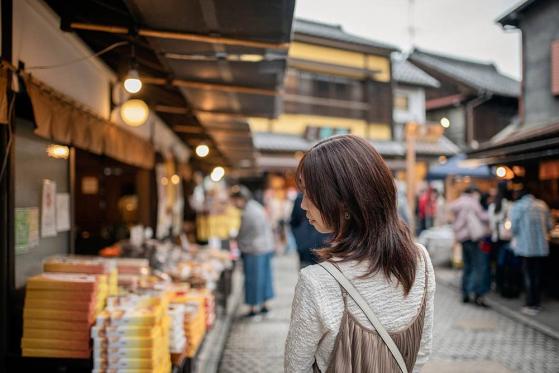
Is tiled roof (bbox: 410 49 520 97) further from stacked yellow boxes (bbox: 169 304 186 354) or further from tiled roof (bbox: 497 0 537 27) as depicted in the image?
stacked yellow boxes (bbox: 169 304 186 354)

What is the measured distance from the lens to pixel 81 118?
570 cm

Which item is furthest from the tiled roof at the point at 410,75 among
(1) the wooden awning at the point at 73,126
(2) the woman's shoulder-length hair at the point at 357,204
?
(2) the woman's shoulder-length hair at the point at 357,204

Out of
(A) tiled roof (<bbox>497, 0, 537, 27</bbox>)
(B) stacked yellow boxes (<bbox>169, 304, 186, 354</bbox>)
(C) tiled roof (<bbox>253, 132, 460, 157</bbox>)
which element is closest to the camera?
(B) stacked yellow boxes (<bbox>169, 304, 186, 354</bbox>)

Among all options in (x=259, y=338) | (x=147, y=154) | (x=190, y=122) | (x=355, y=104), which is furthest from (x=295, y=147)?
(x=259, y=338)

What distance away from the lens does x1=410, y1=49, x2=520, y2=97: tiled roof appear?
24.4 metres

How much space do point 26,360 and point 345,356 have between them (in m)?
3.72

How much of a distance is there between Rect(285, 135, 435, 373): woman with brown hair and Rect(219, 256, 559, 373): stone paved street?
4949 millimetres

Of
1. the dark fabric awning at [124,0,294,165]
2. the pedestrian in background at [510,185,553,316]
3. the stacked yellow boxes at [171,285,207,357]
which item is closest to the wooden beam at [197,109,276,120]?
the dark fabric awning at [124,0,294,165]

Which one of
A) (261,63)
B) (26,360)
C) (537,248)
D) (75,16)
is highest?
(75,16)

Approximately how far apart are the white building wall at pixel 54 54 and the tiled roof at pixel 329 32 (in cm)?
1826

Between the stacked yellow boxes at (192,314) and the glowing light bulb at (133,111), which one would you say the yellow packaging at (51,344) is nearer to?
the stacked yellow boxes at (192,314)

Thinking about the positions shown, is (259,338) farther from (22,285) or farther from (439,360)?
(22,285)

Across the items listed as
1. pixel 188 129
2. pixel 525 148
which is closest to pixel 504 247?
pixel 525 148

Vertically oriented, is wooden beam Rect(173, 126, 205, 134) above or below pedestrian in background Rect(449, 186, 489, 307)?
above
